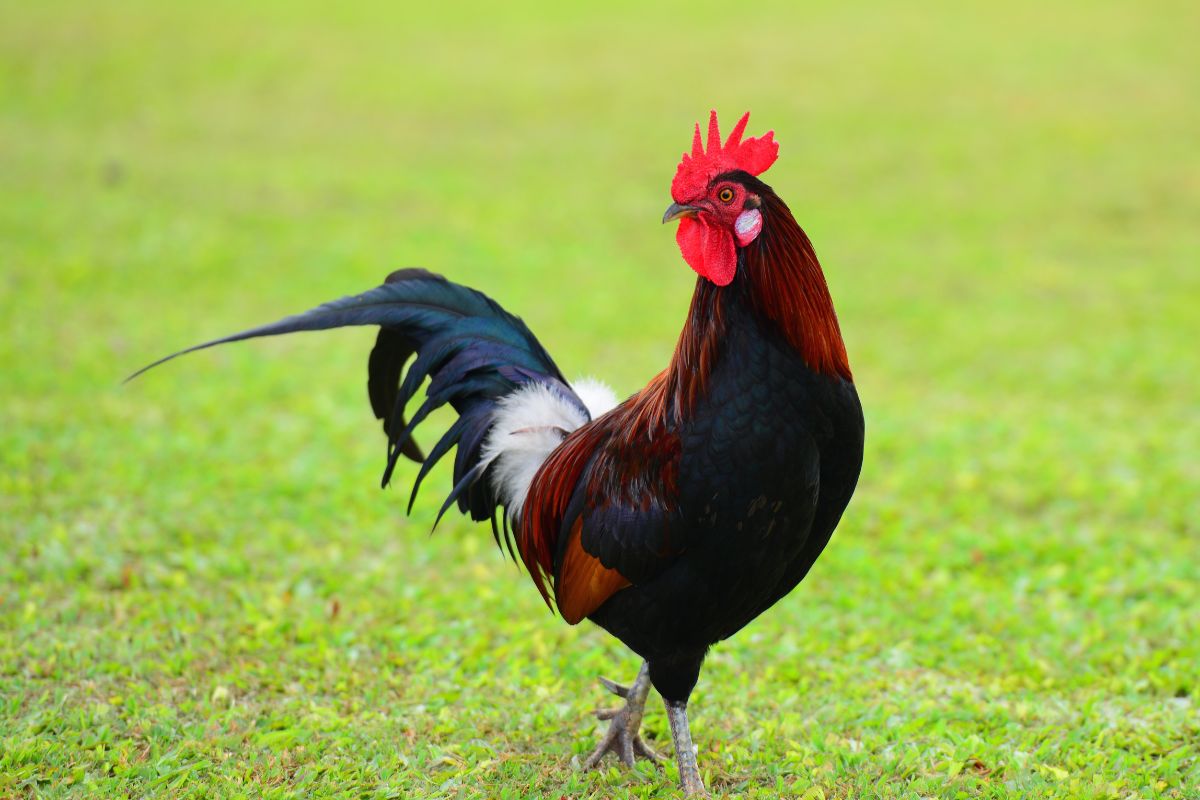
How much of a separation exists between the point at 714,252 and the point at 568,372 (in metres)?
5.10

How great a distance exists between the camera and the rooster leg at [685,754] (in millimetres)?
3607

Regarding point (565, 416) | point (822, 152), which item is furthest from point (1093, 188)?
point (565, 416)

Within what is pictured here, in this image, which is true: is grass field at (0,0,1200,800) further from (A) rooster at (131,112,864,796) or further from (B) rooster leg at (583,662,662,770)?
(A) rooster at (131,112,864,796)

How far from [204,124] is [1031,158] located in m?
10.7

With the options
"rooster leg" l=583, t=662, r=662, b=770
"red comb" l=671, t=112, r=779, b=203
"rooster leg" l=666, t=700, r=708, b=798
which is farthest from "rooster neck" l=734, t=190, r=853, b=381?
"rooster leg" l=583, t=662, r=662, b=770

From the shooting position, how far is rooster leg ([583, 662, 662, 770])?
3914 mm

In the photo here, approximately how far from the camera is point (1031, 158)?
47.0 feet

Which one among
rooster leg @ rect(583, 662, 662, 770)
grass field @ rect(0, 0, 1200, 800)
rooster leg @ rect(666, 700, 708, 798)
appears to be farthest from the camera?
grass field @ rect(0, 0, 1200, 800)

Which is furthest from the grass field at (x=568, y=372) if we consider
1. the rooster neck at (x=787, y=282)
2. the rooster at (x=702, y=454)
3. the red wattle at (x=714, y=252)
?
the red wattle at (x=714, y=252)

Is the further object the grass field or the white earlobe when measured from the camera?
the grass field

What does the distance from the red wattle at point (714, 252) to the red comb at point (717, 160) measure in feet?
0.34

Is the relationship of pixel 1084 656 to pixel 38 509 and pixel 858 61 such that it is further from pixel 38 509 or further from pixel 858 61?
pixel 858 61

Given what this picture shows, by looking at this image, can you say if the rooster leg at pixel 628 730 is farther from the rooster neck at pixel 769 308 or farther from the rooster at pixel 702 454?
the rooster neck at pixel 769 308

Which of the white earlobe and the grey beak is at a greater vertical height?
the grey beak
